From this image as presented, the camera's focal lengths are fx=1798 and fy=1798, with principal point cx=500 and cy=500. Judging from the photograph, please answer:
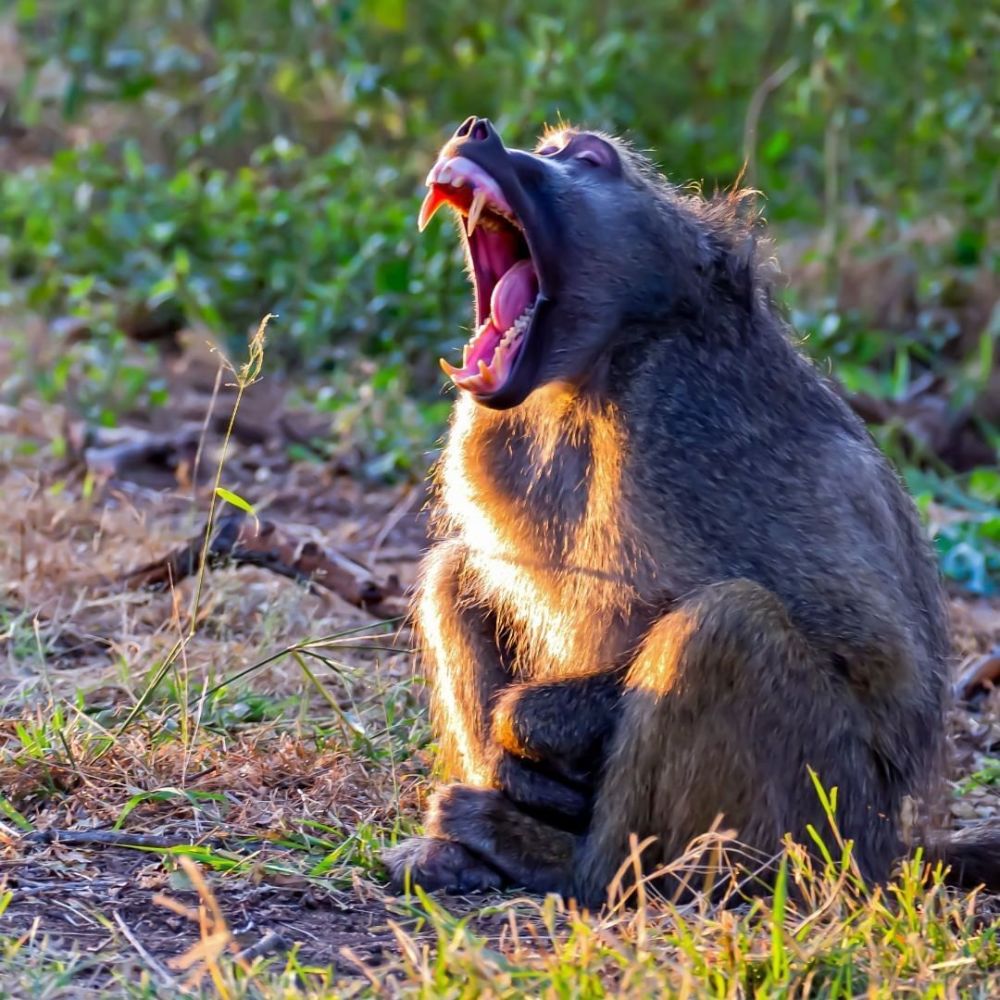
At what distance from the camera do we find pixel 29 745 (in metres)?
3.38

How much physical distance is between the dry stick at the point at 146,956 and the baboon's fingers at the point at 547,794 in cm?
78

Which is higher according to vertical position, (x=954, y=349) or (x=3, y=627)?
(x=954, y=349)

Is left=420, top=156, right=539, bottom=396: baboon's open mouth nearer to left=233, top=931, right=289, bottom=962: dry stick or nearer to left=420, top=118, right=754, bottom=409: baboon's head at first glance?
left=420, top=118, right=754, bottom=409: baboon's head

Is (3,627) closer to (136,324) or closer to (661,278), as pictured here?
(661,278)

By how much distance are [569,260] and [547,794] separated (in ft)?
3.33

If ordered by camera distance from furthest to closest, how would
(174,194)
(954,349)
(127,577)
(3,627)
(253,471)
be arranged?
(174,194), (954,349), (253,471), (127,577), (3,627)

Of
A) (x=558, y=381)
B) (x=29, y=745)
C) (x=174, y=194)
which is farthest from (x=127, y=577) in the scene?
(x=174, y=194)

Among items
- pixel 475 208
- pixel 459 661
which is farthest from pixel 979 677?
pixel 475 208

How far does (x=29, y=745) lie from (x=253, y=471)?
2.92 m

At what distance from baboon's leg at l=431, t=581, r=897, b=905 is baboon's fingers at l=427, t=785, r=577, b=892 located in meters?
0.01

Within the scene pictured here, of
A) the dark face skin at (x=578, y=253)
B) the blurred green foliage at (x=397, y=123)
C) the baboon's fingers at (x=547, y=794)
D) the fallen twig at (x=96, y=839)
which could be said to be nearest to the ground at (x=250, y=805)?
the fallen twig at (x=96, y=839)

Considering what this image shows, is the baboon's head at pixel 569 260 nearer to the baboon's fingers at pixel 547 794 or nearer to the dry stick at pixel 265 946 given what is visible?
the baboon's fingers at pixel 547 794

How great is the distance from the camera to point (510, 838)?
3.20m

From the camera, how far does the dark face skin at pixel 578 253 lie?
3.33 meters
